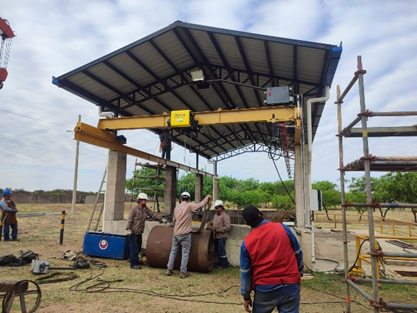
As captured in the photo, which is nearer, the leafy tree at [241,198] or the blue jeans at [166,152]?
the blue jeans at [166,152]

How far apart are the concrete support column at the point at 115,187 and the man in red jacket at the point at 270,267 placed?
27.4 feet

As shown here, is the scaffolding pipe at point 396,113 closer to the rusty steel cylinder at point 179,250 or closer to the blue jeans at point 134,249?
the rusty steel cylinder at point 179,250

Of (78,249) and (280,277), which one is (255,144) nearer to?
(78,249)

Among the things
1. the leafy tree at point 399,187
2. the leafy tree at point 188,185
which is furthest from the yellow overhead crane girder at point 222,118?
the leafy tree at point 399,187

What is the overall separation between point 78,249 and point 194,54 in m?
7.85

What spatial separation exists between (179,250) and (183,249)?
0.44 meters

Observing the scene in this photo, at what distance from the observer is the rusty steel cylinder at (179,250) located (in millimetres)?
7371

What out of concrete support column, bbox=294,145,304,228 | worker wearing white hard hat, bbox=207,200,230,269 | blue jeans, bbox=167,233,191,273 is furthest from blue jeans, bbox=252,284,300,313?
concrete support column, bbox=294,145,304,228

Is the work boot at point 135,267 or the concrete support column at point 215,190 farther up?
the concrete support column at point 215,190

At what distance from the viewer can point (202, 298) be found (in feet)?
18.3

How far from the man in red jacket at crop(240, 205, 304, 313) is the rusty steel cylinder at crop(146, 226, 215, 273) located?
13.9 feet

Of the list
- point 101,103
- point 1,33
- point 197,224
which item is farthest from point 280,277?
point 1,33

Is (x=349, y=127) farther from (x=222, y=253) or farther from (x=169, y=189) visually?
(x=169, y=189)

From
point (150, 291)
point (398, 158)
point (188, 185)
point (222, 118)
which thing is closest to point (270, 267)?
point (398, 158)
